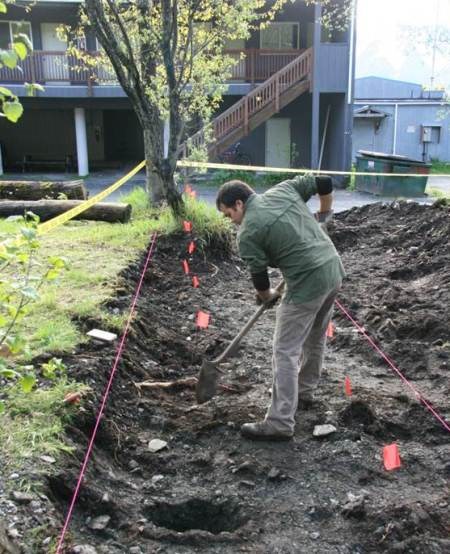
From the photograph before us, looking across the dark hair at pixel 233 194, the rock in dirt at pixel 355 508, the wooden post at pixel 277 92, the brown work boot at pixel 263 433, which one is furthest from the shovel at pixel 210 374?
the wooden post at pixel 277 92

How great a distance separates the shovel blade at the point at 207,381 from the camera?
4320mm

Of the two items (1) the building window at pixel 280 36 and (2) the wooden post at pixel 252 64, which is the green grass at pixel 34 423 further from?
(1) the building window at pixel 280 36

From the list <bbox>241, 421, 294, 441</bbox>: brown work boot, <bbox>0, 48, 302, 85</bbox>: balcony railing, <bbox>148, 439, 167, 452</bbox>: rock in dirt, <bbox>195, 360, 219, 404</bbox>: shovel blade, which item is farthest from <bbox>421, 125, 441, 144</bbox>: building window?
<bbox>148, 439, 167, 452</bbox>: rock in dirt

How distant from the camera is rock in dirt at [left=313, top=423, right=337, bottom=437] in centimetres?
405

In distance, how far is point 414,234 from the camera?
32.1ft

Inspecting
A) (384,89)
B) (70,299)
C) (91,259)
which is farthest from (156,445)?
(384,89)

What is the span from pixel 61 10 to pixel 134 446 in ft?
71.2

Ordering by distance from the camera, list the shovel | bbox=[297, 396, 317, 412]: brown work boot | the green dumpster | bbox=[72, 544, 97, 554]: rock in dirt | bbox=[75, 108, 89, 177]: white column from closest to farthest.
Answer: bbox=[72, 544, 97, 554]: rock in dirt
the shovel
bbox=[297, 396, 317, 412]: brown work boot
the green dumpster
bbox=[75, 108, 89, 177]: white column

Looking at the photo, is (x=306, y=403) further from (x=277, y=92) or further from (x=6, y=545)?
(x=277, y=92)

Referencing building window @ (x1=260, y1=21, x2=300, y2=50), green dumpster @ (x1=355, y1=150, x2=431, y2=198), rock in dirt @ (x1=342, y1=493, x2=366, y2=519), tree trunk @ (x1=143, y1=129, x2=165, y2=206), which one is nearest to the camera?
rock in dirt @ (x1=342, y1=493, x2=366, y2=519)

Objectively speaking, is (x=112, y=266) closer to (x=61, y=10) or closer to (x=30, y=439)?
(x=30, y=439)

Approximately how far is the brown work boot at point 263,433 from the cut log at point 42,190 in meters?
8.42

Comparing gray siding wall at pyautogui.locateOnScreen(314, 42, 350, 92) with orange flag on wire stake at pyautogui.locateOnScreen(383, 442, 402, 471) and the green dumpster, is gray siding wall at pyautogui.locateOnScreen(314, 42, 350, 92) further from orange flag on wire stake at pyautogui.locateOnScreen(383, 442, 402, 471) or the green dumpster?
orange flag on wire stake at pyautogui.locateOnScreen(383, 442, 402, 471)

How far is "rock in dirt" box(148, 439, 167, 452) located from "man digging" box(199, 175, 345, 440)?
0.55 meters
